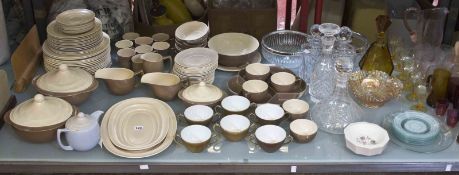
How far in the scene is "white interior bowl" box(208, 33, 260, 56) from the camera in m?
1.87

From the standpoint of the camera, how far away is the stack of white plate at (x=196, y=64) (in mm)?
1706

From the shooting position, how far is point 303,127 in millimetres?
1544

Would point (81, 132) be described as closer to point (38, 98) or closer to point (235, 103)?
point (38, 98)

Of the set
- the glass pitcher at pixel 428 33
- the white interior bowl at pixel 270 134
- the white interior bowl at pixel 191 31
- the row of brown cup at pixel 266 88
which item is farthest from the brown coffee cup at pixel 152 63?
the glass pitcher at pixel 428 33

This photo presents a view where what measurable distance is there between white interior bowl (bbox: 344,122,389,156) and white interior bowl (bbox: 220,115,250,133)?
0.91 feet

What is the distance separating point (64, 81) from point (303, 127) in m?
0.71

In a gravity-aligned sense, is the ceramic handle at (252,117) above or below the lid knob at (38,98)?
below

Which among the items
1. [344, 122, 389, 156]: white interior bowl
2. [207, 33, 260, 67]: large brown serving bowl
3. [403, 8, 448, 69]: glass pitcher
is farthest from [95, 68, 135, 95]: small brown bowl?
[403, 8, 448, 69]: glass pitcher

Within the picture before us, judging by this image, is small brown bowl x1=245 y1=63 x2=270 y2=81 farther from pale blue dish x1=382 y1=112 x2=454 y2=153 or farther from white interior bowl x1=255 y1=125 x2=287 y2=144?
pale blue dish x1=382 y1=112 x2=454 y2=153

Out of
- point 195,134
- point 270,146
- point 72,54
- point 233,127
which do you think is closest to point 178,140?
point 195,134

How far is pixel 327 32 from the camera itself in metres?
1.61

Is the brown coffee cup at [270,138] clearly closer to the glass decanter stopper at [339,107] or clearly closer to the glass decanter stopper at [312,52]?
the glass decanter stopper at [339,107]

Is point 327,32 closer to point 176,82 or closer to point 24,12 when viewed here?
point 176,82

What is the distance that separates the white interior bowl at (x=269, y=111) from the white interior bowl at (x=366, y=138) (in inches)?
7.6
